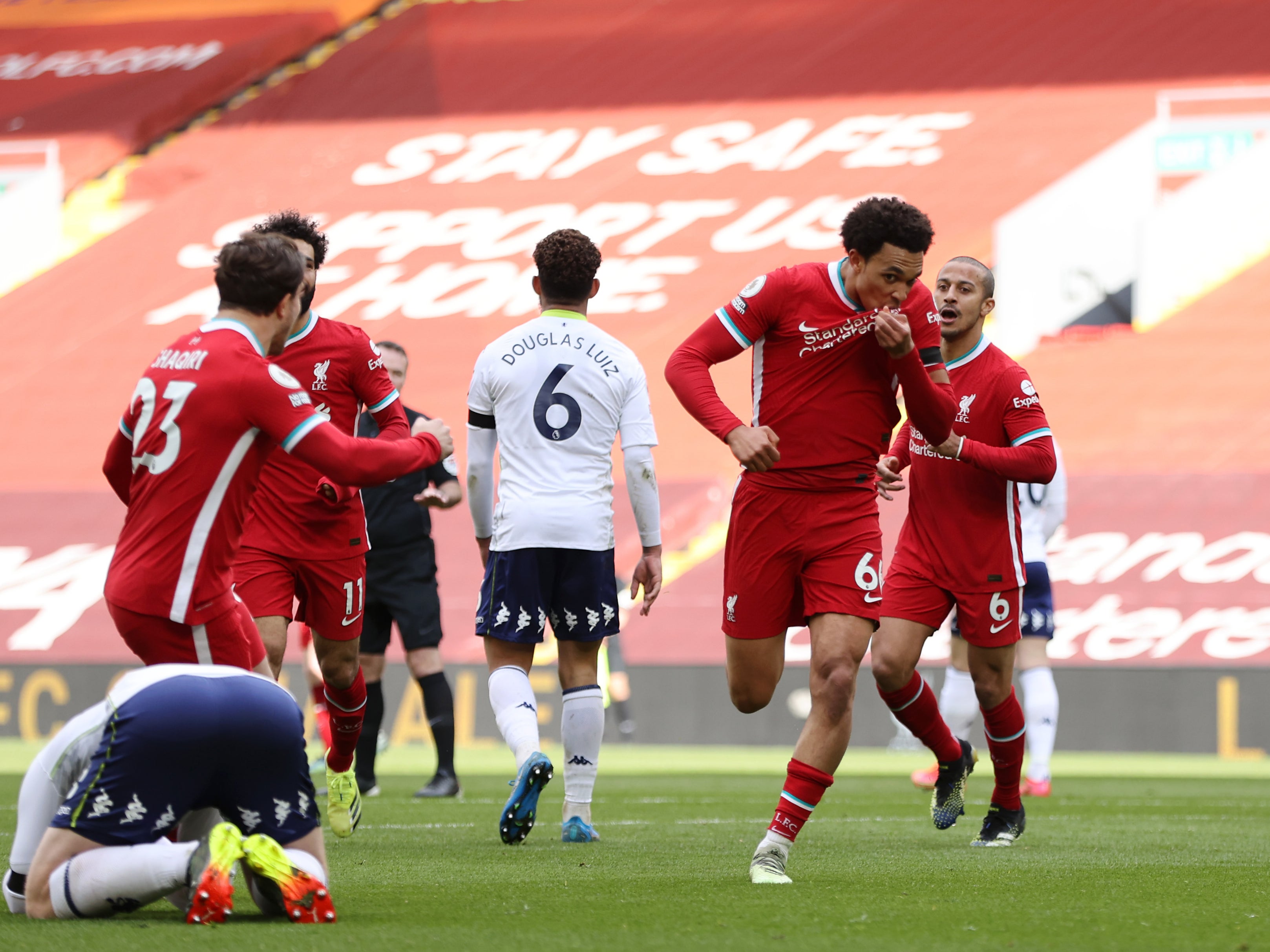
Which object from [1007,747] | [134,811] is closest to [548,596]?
[1007,747]

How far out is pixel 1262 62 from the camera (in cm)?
1939

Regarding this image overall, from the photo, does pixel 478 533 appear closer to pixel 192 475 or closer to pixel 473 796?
pixel 192 475

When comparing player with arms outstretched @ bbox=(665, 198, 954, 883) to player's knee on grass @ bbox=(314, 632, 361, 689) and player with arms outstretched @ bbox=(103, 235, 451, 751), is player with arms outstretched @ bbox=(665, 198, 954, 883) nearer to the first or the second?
player with arms outstretched @ bbox=(103, 235, 451, 751)

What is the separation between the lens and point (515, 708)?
6.10m

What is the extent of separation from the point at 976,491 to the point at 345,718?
2.50 m

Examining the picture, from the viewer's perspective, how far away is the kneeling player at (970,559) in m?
6.22

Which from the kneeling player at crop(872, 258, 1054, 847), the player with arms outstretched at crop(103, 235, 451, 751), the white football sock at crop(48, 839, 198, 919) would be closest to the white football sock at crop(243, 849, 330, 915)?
the white football sock at crop(48, 839, 198, 919)

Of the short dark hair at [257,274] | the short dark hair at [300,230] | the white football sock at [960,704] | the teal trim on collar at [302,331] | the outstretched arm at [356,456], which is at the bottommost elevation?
the white football sock at [960,704]

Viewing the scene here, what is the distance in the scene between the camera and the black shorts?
345 inches

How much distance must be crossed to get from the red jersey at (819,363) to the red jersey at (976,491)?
33.0 inches

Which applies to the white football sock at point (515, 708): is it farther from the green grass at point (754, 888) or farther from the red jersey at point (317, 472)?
the red jersey at point (317, 472)

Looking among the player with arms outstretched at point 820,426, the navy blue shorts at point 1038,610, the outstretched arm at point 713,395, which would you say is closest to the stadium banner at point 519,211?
the navy blue shorts at point 1038,610

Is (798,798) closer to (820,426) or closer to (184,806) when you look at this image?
(820,426)

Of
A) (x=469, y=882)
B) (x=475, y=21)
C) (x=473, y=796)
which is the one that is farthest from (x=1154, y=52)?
(x=469, y=882)
